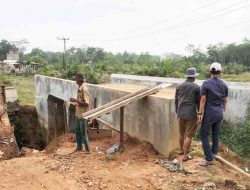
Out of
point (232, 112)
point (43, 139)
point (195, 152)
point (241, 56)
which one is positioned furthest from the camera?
point (241, 56)

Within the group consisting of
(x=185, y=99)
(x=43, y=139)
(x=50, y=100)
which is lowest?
(x=43, y=139)

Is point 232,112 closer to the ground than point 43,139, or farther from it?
farther from it

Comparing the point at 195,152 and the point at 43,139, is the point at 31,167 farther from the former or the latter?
the point at 43,139

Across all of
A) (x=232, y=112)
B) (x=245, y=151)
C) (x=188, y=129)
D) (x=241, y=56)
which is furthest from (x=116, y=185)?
(x=241, y=56)

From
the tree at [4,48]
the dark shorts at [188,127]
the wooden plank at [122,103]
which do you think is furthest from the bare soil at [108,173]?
the tree at [4,48]

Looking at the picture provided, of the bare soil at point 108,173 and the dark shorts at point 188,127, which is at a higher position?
the dark shorts at point 188,127

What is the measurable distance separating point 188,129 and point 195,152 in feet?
2.13

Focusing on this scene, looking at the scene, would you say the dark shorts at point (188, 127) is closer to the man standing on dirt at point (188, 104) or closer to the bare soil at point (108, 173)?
the man standing on dirt at point (188, 104)

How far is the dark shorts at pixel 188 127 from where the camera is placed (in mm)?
6355

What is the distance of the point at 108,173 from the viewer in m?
6.20

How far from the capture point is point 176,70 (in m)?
26.8

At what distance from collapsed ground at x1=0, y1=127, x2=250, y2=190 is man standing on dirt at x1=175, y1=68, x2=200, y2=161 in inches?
20.7

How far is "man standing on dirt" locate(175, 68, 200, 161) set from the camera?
625 centimetres

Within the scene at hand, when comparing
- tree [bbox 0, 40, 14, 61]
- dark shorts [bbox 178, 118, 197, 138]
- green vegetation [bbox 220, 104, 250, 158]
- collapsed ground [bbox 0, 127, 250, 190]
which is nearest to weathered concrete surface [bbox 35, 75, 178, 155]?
collapsed ground [bbox 0, 127, 250, 190]
